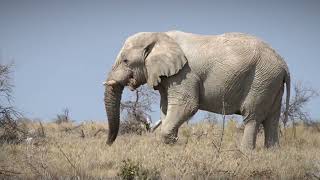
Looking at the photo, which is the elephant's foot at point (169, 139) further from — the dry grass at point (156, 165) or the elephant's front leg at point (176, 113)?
the dry grass at point (156, 165)

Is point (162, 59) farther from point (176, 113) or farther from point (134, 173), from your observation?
point (134, 173)

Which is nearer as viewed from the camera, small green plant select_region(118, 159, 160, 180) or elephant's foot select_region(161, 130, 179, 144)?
small green plant select_region(118, 159, 160, 180)

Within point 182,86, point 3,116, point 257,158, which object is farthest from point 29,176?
point 3,116

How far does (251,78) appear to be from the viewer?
34.1 ft

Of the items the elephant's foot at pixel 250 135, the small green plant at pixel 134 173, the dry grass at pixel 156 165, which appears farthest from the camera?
the elephant's foot at pixel 250 135

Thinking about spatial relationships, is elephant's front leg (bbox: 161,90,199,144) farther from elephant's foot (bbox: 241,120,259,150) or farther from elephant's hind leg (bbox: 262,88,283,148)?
elephant's hind leg (bbox: 262,88,283,148)

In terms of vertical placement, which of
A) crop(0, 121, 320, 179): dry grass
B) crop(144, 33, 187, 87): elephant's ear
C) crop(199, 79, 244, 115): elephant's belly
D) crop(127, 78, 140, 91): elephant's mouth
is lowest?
crop(0, 121, 320, 179): dry grass

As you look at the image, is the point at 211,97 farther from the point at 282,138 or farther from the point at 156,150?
the point at 282,138

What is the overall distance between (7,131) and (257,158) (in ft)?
21.1

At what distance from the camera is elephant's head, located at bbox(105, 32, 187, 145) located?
10547mm

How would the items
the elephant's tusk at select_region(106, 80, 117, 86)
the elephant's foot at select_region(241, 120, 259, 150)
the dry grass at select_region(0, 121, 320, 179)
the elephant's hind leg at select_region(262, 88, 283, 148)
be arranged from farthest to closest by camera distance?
the elephant's hind leg at select_region(262, 88, 283, 148), the elephant's tusk at select_region(106, 80, 117, 86), the elephant's foot at select_region(241, 120, 259, 150), the dry grass at select_region(0, 121, 320, 179)

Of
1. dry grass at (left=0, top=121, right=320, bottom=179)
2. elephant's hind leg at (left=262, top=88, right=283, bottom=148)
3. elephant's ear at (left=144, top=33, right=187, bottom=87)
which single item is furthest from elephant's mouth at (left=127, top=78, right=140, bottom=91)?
elephant's hind leg at (left=262, top=88, right=283, bottom=148)

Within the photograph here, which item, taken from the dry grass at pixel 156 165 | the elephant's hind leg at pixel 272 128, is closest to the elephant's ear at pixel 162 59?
the dry grass at pixel 156 165

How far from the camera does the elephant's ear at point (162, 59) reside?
1033 centimetres
